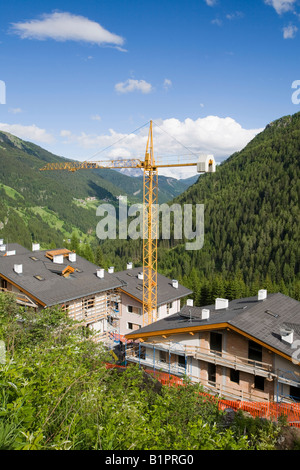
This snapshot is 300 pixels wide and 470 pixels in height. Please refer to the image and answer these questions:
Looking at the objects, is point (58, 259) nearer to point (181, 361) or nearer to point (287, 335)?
point (181, 361)

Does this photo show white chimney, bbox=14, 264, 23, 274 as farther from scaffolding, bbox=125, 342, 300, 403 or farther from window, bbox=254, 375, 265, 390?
window, bbox=254, 375, 265, 390

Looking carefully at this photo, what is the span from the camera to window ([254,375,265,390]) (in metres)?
18.3

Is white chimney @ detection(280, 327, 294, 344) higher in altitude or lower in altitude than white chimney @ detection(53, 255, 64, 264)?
lower

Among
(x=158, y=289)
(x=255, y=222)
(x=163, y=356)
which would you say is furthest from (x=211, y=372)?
(x=255, y=222)

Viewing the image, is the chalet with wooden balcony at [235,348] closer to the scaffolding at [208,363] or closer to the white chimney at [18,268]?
the scaffolding at [208,363]

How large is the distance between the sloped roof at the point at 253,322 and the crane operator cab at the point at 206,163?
65.9 feet

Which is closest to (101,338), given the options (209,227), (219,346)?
(219,346)

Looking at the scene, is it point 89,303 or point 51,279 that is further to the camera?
point 89,303

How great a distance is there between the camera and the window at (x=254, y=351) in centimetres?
1844

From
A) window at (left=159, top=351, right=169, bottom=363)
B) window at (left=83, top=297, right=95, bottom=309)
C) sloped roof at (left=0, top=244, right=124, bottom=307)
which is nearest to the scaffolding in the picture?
window at (left=159, top=351, right=169, bottom=363)

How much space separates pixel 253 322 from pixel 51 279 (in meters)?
18.4

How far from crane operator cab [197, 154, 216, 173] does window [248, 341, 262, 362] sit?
2527 cm

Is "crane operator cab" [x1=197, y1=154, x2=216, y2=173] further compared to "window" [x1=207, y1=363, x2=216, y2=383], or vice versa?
"crane operator cab" [x1=197, y1=154, x2=216, y2=173]

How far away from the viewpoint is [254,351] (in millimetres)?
18609
